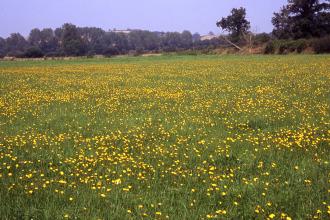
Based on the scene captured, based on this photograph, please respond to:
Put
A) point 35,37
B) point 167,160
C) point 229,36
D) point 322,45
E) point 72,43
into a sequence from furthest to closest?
point 35,37, point 72,43, point 229,36, point 322,45, point 167,160

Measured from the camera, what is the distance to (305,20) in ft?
220

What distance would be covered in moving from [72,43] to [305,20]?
67.5 meters

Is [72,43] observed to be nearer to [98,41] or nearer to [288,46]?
[98,41]

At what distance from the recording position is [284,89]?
16344 mm

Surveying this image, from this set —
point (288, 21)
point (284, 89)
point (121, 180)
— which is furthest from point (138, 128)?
point (288, 21)

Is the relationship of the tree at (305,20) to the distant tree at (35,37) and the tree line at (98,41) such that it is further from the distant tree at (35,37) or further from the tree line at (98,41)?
the distant tree at (35,37)

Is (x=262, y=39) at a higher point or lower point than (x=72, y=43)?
lower

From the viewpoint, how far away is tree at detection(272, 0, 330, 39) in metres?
67.3

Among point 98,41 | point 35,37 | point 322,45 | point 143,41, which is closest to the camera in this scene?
point 322,45

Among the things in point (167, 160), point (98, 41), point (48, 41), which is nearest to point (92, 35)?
point (98, 41)

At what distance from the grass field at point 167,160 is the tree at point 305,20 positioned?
60377mm

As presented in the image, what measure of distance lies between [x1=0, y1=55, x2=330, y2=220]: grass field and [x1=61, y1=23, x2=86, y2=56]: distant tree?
9777 centimetres

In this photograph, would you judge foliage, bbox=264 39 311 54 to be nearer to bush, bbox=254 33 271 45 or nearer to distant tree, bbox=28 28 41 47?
bush, bbox=254 33 271 45

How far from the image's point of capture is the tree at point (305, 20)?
221 feet
